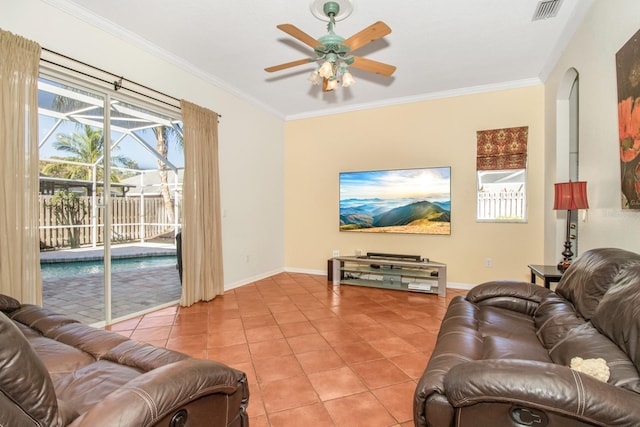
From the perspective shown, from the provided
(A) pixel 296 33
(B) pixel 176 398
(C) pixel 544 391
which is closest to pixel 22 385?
(B) pixel 176 398

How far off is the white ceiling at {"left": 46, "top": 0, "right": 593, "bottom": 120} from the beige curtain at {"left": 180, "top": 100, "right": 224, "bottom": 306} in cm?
72

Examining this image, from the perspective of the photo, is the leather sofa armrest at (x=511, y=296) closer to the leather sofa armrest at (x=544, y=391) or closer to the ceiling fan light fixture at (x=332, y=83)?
the leather sofa armrest at (x=544, y=391)

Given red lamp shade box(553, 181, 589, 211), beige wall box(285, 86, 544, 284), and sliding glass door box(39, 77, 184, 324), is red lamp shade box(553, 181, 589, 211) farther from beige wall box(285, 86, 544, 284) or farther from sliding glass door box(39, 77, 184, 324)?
sliding glass door box(39, 77, 184, 324)

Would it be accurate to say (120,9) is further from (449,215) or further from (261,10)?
(449,215)

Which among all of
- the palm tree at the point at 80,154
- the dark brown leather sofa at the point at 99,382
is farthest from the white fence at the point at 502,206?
the palm tree at the point at 80,154

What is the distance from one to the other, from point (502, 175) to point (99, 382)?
4.78 metres

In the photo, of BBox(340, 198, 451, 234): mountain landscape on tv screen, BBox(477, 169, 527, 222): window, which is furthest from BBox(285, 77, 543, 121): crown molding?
BBox(340, 198, 451, 234): mountain landscape on tv screen

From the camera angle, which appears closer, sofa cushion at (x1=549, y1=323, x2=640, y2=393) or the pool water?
sofa cushion at (x1=549, y1=323, x2=640, y2=393)

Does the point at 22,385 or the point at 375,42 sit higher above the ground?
the point at 375,42

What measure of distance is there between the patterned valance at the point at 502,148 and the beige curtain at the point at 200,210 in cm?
374

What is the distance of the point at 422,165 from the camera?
15.6ft

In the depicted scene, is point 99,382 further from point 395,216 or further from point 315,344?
point 395,216

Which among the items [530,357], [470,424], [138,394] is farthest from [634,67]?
[138,394]

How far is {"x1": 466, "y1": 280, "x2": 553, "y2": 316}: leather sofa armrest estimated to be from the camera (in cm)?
220
